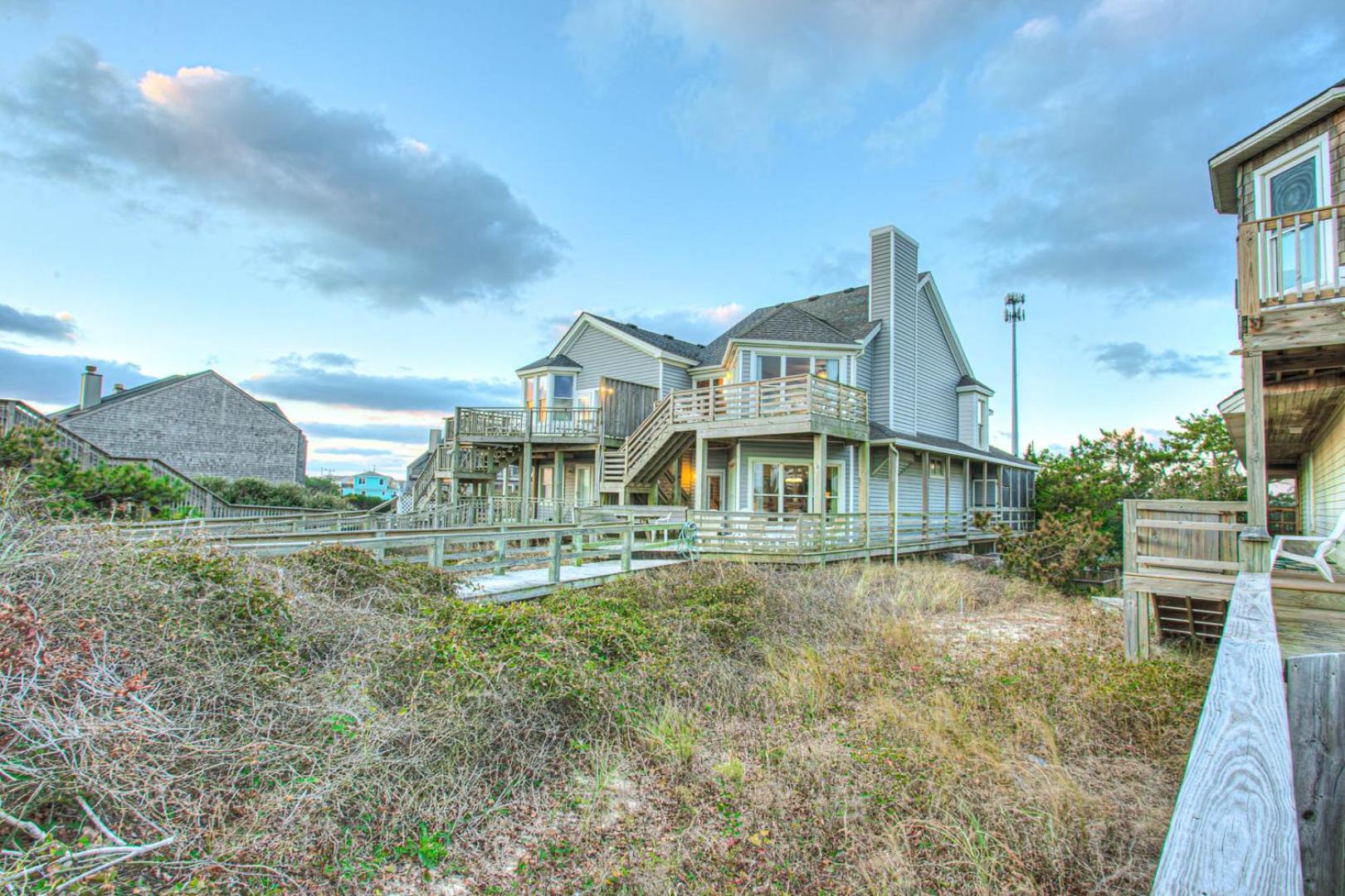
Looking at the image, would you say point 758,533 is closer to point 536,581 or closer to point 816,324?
point 536,581

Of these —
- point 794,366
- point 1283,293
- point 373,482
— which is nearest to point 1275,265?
point 1283,293

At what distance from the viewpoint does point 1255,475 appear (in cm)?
642

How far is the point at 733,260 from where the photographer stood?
2378cm

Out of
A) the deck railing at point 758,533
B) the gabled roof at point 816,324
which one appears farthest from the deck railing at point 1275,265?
the gabled roof at point 816,324

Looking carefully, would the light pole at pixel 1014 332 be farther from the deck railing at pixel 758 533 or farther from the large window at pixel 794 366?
the deck railing at pixel 758 533

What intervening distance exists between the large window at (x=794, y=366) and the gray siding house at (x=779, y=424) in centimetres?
4

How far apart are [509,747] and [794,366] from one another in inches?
608

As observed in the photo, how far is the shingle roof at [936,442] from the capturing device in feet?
58.7

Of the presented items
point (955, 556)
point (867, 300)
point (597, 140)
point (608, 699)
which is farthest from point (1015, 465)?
point (608, 699)

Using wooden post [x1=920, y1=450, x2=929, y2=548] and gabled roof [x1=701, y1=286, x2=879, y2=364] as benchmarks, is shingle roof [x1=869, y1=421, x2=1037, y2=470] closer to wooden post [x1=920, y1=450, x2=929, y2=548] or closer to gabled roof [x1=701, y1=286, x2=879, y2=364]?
wooden post [x1=920, y1=450, x2=929, y2=548]

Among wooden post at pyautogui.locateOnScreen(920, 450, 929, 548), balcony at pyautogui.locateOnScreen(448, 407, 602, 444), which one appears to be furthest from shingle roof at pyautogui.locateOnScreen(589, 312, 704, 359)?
wooden post at pyautogui.locateOnScreen(920, 450, 929, 548)

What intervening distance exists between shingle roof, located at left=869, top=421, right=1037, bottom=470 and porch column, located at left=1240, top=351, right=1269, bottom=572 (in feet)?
35.0

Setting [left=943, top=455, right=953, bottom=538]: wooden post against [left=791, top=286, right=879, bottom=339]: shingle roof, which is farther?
[left=791, top=286, right=879, bottom=339]: shingle roof

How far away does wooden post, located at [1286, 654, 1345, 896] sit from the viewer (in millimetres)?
1814
